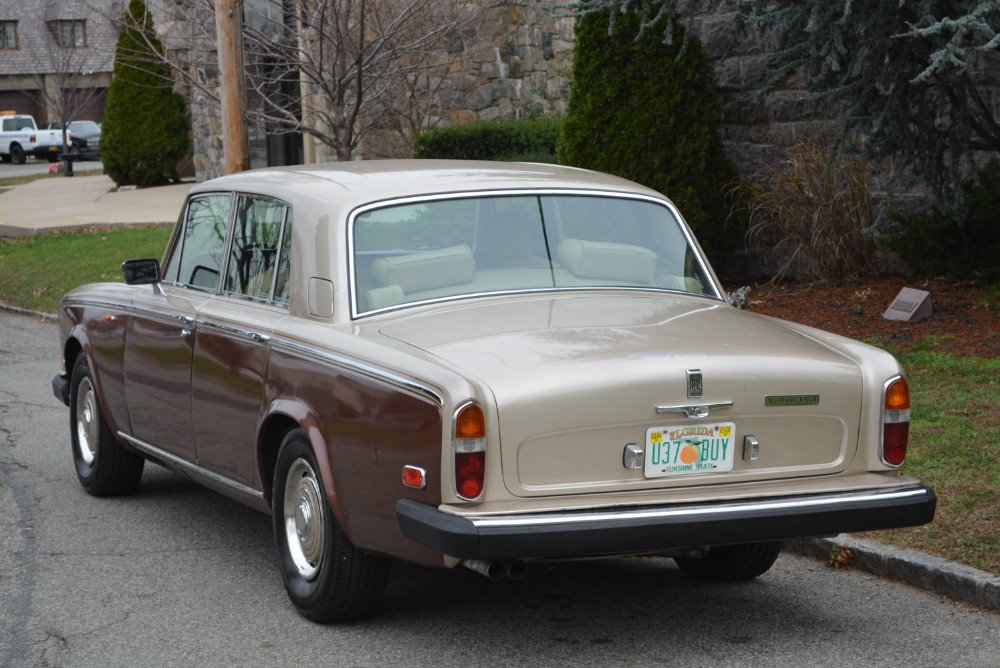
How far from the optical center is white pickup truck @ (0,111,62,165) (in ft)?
181

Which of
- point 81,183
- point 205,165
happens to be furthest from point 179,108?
point 81,183

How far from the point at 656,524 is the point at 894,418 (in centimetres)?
106

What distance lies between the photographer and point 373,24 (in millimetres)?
15969

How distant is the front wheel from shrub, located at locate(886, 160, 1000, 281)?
7.08m

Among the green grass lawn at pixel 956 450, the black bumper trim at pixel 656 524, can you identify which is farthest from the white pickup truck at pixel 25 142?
the black bumper trim at pixel 656 524

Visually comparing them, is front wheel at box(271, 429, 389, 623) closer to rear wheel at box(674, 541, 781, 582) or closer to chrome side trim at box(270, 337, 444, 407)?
chrome side trim at box(270, 337, 444, 407)

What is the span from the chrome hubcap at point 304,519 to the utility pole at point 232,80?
7312 millimetres

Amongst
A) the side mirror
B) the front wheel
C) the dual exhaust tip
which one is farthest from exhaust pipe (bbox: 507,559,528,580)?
the side mirror

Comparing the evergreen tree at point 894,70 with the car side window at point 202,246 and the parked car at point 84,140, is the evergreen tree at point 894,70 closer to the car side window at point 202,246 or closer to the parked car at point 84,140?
the car side window at point 202,246

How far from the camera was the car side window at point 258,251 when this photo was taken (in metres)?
5.62

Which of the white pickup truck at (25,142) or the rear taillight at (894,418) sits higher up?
the rear taillight at (894,418)

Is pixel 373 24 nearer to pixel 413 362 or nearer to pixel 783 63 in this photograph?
pixel 783 63

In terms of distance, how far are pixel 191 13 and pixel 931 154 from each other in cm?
919

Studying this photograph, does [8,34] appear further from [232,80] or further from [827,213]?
[827,213]
